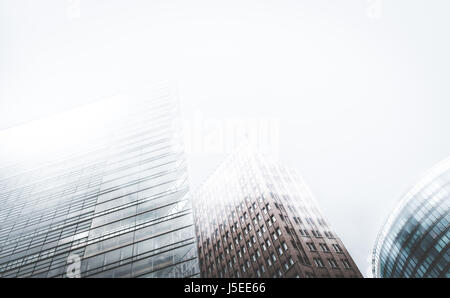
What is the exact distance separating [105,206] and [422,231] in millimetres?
56798

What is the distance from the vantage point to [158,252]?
11500 mm

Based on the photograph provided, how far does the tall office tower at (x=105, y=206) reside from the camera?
11750 millimetres

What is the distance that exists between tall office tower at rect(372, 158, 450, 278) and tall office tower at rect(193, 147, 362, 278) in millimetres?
16350

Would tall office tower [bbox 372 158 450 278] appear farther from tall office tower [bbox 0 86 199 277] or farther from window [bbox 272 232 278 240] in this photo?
tall office tower [bbox 0 86 199 277]

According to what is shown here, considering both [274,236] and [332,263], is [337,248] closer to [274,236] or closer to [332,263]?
[332,263]

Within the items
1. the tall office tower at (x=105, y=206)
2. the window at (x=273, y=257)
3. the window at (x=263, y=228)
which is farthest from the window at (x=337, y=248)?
the tall office tower at (x=105, y=206)

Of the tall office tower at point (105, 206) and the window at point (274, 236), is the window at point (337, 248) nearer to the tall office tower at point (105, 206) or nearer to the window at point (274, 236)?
the window at point (274, 236)

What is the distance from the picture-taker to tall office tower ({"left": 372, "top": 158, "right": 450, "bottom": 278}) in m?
43.8

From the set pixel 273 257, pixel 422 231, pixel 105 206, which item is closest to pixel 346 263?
pixel 273 257

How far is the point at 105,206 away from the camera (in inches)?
605

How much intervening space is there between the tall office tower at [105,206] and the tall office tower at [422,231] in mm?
50578

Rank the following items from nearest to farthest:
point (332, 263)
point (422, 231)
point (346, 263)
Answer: point (332, 263), point (346, 263), point (422, 231)
